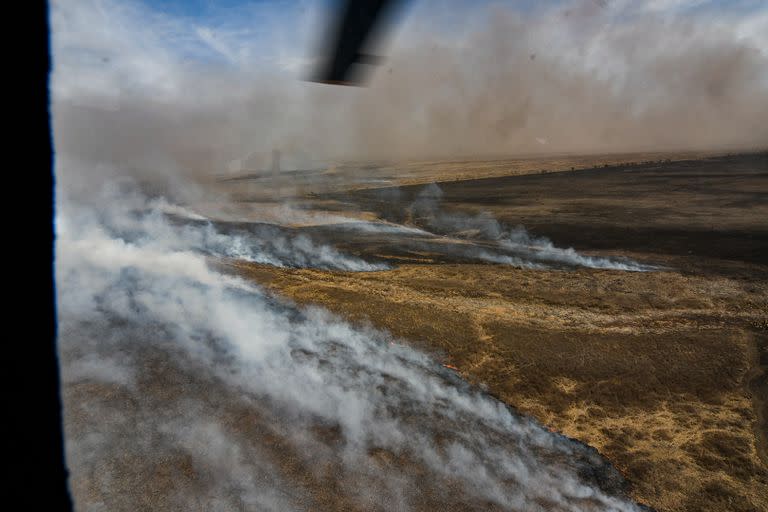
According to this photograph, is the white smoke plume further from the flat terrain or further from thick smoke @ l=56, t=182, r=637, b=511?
thick smoke @ l=56, t=182, r=637, b=511

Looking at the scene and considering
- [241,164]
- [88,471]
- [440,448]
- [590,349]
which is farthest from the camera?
[241,164]

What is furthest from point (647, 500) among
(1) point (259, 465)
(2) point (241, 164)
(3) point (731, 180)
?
(2) point (241, 164)

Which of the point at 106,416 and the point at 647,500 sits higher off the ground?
the point at 106,416

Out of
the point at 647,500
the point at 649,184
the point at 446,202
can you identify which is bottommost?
the point at 647,500

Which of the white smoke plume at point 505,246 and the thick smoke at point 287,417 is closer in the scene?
the thick smoke at point 287,417

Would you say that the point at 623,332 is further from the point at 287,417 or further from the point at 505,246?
the point at 505,246

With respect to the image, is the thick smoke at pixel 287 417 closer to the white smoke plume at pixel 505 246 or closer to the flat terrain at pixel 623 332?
the flat terrain at pixel 623 332

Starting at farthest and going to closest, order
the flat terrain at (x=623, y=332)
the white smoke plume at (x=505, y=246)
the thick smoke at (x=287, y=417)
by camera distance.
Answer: the white smoke plume at (x=505, y=246) → the flat terrain at (x=623, y=332) → the thick smoke at (x=287, y=417)

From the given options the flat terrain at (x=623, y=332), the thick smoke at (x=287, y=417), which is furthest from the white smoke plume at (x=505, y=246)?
the thick smoke at (x=287, y=417)

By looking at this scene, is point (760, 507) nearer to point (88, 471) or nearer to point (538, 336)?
point (538, 336)
